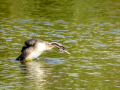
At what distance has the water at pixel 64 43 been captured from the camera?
14.1m

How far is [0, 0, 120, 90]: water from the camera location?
14.1 metres

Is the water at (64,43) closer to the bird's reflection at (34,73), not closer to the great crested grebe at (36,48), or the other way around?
the bird's reflection at (34,73)

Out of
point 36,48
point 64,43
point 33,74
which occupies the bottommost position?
point 33,74

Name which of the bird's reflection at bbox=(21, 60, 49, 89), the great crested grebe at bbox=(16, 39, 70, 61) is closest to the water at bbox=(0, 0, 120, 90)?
the bird's reflection at bbox=(21, 60, 49, 89)

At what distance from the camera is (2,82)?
545 inches

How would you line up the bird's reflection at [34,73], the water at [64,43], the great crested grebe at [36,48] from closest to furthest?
the bird's reflection at [34,73] < the water at [64,43] < the great crested grebe at [36,48]

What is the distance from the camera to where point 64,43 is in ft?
68.9

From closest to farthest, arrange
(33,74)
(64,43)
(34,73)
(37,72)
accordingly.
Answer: (33,74) < (34,73) < (37,72) < (64,43)

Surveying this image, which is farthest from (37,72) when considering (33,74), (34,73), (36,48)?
(36,48)

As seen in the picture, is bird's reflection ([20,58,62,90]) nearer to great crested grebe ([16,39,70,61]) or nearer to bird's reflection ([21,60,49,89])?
bird's reflection ([21,60,49,89])

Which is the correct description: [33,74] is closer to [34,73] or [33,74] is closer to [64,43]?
[34,73]

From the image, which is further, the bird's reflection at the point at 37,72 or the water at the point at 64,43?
the water at the point at 64,43

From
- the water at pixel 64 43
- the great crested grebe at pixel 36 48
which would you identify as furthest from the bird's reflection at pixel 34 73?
the great crested grebe at pixel 36 48

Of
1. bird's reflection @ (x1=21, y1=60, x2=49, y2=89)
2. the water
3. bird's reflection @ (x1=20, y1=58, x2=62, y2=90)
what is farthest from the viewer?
the water
